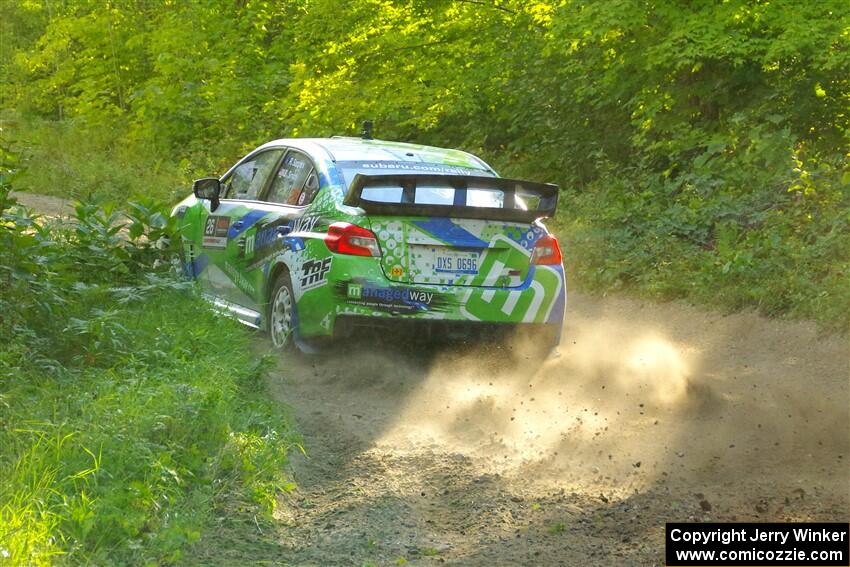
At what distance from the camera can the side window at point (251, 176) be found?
9859mm

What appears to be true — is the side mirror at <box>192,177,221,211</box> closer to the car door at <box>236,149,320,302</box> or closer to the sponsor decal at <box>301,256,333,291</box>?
the car door at <box>236,149,320,302</box>

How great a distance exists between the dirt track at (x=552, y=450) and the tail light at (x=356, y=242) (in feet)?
2.67

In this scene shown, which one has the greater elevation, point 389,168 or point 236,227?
point 389,168

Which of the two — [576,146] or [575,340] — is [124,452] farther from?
[576,146]

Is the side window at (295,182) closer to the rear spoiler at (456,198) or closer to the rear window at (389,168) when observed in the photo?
the rear window at (389,168)

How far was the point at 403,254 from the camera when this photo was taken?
322 inches

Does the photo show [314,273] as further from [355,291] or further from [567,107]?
[567,107]

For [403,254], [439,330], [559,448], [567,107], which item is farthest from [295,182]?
[567,107]

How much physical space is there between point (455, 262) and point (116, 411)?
308 cm

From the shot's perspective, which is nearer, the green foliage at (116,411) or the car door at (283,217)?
the green foliage at (116,411)

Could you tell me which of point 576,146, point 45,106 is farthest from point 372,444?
point 45,106

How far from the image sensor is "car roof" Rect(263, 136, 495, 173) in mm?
9125

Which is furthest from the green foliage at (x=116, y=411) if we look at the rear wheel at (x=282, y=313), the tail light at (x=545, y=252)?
the tail light at (x=545, y=252)

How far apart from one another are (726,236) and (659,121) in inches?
153
